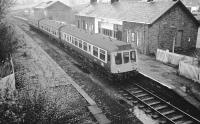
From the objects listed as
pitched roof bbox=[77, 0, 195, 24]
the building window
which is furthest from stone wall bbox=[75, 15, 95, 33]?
the building window

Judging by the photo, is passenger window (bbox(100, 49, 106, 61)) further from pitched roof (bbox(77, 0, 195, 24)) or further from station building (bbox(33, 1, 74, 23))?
station building (bbox(33, 1, 74, 23))

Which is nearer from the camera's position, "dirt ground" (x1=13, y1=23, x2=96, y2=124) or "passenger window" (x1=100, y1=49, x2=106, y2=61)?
"dirt ground" (x1=13, y1=23, x2=96, y2=124)

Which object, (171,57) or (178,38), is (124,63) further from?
(178,38)

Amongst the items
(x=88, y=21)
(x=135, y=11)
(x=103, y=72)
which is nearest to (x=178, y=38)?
(x=135, y=11)

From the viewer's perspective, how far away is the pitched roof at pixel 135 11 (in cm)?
2290

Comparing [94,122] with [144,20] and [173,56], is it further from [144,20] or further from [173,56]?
[144,20]

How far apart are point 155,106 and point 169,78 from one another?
489 centimetres

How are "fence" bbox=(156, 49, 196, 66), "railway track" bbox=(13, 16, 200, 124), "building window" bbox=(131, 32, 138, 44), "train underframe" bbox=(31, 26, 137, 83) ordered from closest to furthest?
"railway track" bbox=(13, 16, 200, 124) < "train underframe" bbox=(31, 26, 137, 83) < "fence" bbox=(156, 49, 196, 66) < "building window" bbox=(131, 32, 138, 44)

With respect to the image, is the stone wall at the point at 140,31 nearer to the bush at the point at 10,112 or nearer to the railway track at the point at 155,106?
the railway track at the point at 155,106

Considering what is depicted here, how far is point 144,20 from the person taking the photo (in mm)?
23016

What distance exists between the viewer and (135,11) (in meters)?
26.3

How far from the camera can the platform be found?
13.3 m

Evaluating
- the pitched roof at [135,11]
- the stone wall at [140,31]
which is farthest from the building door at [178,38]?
the stone wall at [140,31]

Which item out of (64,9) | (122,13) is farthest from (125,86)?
(64,9)
